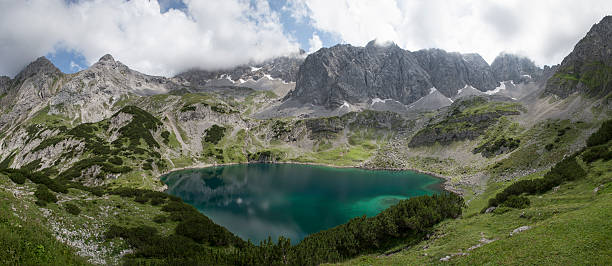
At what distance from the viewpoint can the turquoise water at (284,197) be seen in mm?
63500

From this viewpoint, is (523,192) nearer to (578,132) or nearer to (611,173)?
(611,173)

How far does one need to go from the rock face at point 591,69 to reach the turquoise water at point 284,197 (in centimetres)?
10849

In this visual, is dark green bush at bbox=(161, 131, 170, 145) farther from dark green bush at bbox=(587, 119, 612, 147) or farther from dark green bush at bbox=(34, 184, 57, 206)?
dark green bush at bbox=(587, 119, 612, 147)

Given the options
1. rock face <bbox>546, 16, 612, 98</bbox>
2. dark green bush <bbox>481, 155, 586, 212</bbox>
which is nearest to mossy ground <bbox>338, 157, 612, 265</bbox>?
dark green bush <bbox>481, 155, 586, 212</bbox>

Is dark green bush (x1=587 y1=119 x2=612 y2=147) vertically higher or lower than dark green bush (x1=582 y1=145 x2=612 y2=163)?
higher

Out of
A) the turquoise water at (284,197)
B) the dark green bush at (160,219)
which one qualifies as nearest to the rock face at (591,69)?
the turquoise water at (284,197)

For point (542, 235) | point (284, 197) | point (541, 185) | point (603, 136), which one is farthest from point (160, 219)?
point (603, 136)

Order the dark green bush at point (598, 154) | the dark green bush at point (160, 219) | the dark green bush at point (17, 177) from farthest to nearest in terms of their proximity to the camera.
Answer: the dark green bush at point (160, 219) < the dark green bush at point (598, 154) < the dark green bush at point (17, 177)

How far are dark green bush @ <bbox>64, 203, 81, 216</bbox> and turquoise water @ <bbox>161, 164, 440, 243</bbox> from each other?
3166cm

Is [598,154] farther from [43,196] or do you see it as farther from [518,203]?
[43,196]

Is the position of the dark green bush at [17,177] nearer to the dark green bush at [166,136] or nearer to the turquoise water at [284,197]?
the turquoise water at [284,197]

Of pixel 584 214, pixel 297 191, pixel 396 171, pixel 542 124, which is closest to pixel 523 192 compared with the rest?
pixel 584 214

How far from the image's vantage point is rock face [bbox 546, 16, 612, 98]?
143500 millimetres

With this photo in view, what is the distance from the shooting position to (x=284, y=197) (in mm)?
91562
